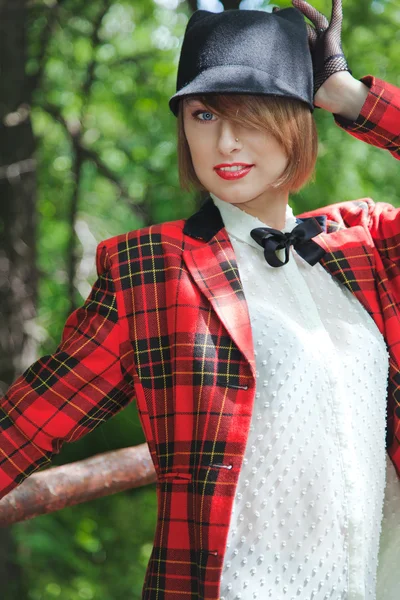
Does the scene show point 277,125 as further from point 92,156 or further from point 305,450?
point 92,156

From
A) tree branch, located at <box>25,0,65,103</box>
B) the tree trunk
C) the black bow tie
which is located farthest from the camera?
tree branch, located at <box>25,0,65,103</box>

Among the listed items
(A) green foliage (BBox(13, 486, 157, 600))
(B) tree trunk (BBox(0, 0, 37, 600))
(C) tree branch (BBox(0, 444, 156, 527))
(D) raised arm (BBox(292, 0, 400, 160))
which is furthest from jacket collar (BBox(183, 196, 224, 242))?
(A) green foliage (BBox(13, 486, 157, 600))

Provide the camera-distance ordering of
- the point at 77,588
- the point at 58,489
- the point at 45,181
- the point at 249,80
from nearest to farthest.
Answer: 1. the point at 249,80
2. the point at 58,489
3. the point at 77,588
4. the point at 45,181

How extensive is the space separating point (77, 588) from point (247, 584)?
3164mm

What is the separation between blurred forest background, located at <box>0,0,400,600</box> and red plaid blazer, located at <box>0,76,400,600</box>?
1.38 metres

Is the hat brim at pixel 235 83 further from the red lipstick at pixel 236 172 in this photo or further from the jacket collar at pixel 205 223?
the jacket collar at pixel 205 223

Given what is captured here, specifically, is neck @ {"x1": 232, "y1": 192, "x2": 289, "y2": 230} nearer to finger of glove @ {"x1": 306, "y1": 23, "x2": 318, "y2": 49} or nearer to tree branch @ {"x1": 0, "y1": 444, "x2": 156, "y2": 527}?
finger of glove @ {"x1": 306, "y1": 23, "x2": 318, "y2": 49}

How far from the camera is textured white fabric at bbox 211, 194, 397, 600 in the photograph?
1.46m

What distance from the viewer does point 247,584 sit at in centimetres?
142

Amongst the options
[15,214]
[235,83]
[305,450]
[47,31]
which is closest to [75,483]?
[305,450]

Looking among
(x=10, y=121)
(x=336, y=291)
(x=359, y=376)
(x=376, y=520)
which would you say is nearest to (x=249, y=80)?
(x=336, y=291)

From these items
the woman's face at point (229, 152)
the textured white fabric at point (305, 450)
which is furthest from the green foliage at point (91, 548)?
the woman's face at point (229, 152)

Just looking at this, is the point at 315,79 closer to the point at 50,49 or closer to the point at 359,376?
the point at 359,376

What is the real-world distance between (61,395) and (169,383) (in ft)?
0.73
